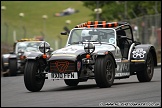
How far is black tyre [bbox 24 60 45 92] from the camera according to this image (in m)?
16.3

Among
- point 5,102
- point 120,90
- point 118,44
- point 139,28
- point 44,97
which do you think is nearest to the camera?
point 5,102

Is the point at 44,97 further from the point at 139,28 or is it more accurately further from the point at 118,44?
the point at 139,28

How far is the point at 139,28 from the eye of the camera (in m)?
42.6

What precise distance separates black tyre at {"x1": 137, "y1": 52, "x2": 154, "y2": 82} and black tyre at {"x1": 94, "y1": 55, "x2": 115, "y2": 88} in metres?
2.75

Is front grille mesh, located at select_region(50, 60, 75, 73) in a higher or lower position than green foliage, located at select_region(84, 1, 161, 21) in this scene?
lower

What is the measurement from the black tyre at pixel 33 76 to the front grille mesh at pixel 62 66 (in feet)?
1.34

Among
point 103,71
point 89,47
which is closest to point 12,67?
point 89,47

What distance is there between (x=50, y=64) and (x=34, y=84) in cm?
63

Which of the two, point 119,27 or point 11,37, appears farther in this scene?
point 11,37

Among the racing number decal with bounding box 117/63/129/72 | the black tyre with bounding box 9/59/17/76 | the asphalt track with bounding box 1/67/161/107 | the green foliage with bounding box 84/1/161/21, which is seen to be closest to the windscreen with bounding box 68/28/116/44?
the racing number decal with bounding box 117/63/129/72

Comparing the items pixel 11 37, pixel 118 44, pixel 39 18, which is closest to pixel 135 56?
pixel 118 44

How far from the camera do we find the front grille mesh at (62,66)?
16.2 meters

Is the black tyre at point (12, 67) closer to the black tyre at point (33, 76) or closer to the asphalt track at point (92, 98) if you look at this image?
the black tyre at point (33, 76)

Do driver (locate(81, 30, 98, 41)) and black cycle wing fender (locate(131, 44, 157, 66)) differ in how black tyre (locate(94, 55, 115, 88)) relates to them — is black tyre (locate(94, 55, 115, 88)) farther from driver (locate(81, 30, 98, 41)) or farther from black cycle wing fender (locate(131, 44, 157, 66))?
black cycle wing fender (locate(131, 44, 157, 66))
